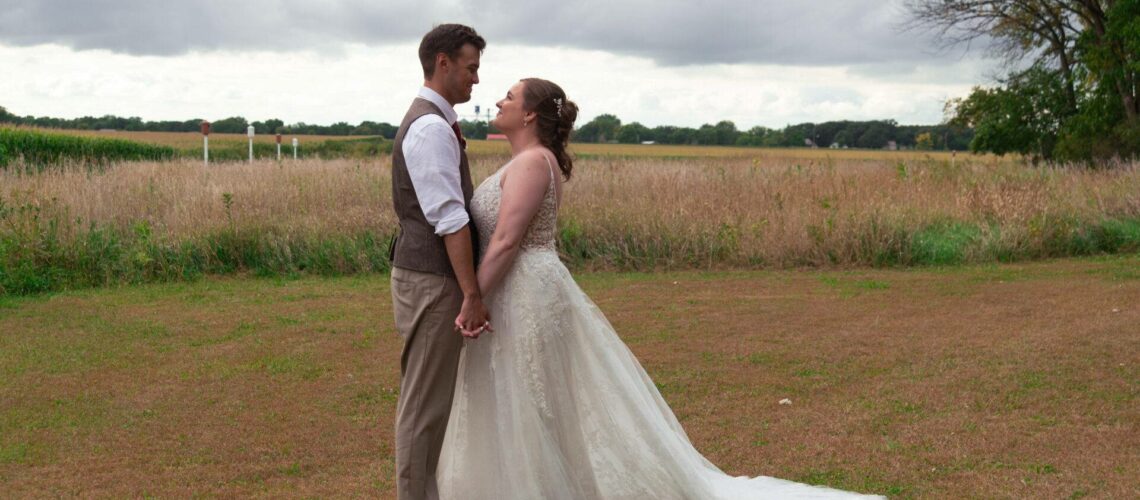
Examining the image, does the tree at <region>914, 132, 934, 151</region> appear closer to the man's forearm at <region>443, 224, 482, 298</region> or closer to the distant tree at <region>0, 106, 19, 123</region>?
the distant tree at <region>0, 106, 19, 123</region>

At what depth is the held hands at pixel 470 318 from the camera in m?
4.32

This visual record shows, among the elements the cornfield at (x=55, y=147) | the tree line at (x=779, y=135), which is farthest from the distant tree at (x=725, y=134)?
the cornfield at (x=55, y=147)

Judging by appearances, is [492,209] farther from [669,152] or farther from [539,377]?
[669,152]

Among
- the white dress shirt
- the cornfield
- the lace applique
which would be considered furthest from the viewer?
the cornfield

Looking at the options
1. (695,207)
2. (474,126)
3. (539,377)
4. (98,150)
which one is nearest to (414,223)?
(539,377)

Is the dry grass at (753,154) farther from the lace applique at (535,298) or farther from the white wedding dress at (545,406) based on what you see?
the lace applique at (535,298)

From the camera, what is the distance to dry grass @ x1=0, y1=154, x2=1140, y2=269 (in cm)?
1464

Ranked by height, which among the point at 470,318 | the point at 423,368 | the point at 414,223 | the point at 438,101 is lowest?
the point at 423,368

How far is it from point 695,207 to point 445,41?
1197cm

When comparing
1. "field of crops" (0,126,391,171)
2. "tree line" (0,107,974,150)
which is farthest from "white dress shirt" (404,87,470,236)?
"tree line" (0,107,974,150)

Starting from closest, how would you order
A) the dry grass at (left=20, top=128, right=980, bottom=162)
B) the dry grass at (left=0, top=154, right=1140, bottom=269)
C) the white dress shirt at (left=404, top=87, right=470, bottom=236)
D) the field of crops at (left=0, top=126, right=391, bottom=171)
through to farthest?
the white dress shirt at (left=404, top=87, right=470, bottom=236) < the dry grass at (left=0, top=154, right=1140, bottom=269) < the field of crops at (left=0, top=126, right=391, bottom=171) < the dry grass at (left=20, top=128, right=980, bottom=162)

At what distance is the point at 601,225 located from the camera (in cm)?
1493

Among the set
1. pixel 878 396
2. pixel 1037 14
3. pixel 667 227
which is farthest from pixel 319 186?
pixel 1037 14

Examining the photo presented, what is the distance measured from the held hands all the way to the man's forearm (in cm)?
3
